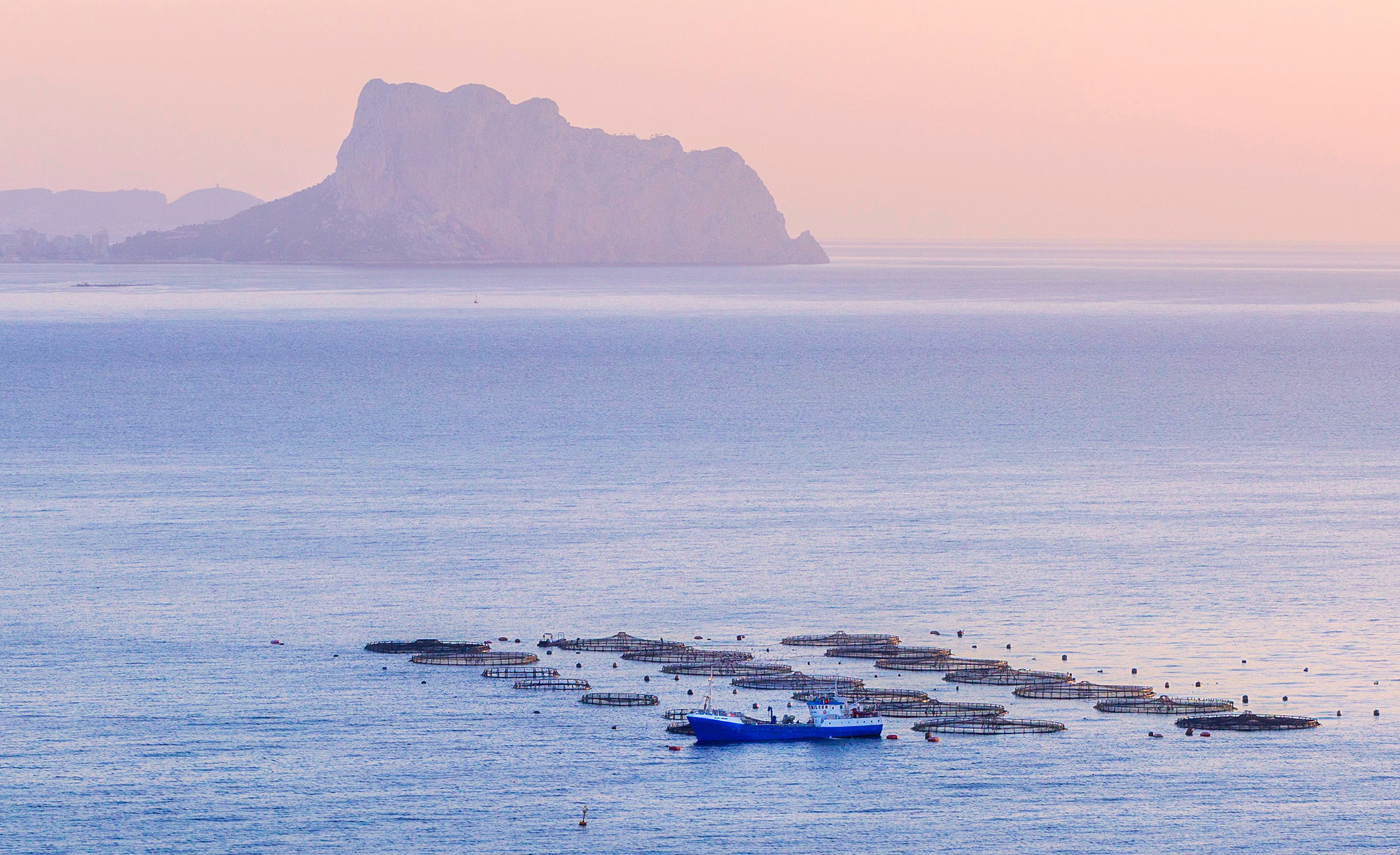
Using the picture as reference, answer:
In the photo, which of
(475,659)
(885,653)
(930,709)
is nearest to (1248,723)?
(930,709)

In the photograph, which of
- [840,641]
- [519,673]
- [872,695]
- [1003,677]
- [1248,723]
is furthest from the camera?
[840,641]

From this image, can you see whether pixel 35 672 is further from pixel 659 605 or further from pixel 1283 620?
pixel 1283 620

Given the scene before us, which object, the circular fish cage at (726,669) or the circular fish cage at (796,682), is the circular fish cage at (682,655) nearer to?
the circular fish cage at (726,669)

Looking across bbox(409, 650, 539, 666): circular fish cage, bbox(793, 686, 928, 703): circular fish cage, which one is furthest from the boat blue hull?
bbox(409, 650, 539, 666): circular fish cage

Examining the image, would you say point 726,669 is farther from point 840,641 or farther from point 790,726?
point 790,726

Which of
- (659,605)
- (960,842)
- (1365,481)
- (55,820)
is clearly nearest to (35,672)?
(55,820)

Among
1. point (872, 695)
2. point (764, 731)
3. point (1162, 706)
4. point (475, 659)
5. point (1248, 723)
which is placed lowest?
point (764, 731)

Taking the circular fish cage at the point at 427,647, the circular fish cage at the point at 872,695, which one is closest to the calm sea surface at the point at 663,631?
the circular fish cage at the point at 427,647
